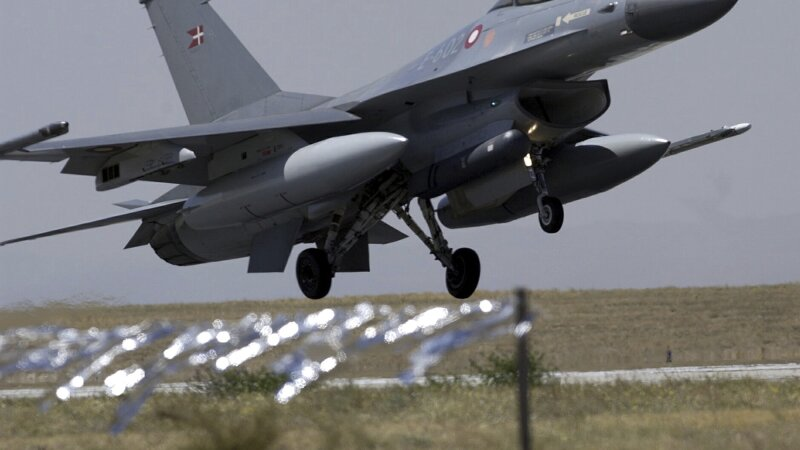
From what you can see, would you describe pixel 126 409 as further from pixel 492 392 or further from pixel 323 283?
pixel 323 283

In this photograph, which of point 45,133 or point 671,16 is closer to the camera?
point 45,133

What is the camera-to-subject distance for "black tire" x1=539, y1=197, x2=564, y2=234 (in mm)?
16844

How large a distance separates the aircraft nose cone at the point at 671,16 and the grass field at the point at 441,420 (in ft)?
14.0

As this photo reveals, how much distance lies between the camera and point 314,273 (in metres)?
18.8

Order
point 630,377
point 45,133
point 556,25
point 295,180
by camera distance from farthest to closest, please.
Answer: point 630,377
point 295,180
point 556,25
point 45,133

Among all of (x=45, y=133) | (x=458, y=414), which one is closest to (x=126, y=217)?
(x=458, y=414)

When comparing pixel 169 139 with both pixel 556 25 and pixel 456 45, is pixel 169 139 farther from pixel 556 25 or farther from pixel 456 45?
pixel 556 25

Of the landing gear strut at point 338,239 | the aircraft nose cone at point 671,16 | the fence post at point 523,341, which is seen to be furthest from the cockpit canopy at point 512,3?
the fence post at point 523,341

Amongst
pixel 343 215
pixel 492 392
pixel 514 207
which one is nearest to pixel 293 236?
A: pixel 343 215

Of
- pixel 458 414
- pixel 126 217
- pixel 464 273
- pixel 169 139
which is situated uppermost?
pixel 169 139

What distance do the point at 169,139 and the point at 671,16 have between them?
712cm

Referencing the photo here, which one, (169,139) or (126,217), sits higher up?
Result: (169,139)

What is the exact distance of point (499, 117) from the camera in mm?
16703

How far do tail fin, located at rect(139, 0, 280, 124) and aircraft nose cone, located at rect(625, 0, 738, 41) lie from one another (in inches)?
300
